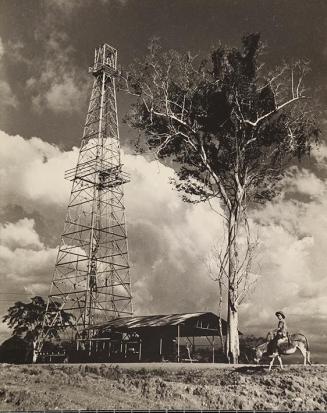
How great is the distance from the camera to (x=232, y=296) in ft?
53.9

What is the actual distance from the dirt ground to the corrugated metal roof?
1171 centimetres

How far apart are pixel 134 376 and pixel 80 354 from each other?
56.9ft

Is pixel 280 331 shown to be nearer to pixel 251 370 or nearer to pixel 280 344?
pixel 280 344

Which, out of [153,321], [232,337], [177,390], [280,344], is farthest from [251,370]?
[153,321]

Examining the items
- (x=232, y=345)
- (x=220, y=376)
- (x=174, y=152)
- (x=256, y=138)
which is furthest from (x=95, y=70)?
(x=220, y=376)

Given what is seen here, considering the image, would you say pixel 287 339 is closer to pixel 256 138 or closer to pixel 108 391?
pixel 108 391

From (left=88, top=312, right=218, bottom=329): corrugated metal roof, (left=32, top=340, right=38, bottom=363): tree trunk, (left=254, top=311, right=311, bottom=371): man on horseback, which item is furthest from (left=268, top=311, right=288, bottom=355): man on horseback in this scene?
(left=32, top=340, right=38, bottom=363): tree trunk

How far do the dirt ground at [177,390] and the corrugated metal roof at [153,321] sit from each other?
11715 mm

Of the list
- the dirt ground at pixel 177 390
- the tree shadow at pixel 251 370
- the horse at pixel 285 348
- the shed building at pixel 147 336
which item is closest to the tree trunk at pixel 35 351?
the shed building at pixel 147 336

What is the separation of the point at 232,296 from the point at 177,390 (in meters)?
6.21

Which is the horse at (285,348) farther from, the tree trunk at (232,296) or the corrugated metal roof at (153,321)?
the corrugated metal roof at (153,321)

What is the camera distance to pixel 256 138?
18.5m

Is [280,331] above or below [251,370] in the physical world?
above

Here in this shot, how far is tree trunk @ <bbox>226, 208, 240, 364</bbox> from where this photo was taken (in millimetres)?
15938
